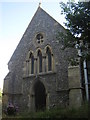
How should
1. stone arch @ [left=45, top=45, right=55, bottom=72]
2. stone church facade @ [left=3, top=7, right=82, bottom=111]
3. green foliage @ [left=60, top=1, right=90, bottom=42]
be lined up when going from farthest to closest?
stone arch @ [left=45, top=45, right=55, bottom=72] → stone church facade @ [left=3, top=7, right=82, bottom=111] → green foliage @ [left=60, top=1, right=90, bottom=42]

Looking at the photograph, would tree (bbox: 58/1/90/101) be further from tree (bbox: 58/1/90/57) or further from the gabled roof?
the gabled roof

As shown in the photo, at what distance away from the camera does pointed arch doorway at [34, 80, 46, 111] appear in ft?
49.6

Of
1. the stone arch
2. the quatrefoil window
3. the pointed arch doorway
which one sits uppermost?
the quatrefoil window

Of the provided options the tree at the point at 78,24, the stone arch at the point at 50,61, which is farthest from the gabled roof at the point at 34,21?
the tree at the point at 78,24

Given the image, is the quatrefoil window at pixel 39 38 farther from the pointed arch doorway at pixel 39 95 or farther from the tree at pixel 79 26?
the tree at pixel 79 26

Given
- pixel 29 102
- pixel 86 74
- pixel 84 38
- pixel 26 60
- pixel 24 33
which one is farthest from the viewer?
pixel 24 33

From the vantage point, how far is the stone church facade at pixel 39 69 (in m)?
14.0

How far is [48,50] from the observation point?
51.8 feet

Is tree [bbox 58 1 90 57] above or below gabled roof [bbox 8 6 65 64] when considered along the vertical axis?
below

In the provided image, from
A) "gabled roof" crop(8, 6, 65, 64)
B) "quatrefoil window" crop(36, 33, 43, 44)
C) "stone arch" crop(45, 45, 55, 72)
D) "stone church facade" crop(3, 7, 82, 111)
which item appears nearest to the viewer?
"stone church facade" crop(3, 7, 82, 111)

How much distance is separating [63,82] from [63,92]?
79 centimetres

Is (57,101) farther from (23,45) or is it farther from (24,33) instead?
(24,33)

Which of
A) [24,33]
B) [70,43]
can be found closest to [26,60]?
[24,33]

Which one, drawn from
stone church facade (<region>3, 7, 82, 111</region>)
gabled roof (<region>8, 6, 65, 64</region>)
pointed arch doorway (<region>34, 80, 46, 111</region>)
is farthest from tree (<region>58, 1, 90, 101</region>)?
gabled roof (<region>8, 6, 65, 64</region>)
